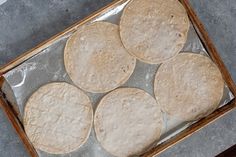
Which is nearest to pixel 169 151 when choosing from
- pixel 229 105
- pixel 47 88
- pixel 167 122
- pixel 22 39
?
pixel 167 122

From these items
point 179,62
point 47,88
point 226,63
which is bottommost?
point 226,63

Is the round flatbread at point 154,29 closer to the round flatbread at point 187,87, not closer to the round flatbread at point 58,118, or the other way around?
the round flatbread at point 187,87

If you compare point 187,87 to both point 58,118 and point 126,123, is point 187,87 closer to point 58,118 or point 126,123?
point 126,123

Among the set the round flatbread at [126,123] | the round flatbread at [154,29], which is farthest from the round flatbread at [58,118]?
the round flatbread at [154,29]

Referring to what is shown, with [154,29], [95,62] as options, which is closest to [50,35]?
[95,62]

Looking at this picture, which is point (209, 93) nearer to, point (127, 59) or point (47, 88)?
point (127, 59)

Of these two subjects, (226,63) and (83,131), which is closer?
(83,131)

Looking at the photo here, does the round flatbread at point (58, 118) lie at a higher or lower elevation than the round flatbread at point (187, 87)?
higher
